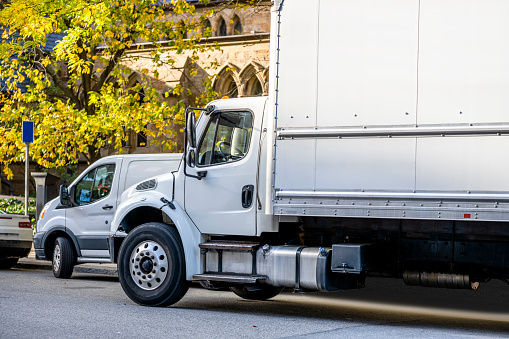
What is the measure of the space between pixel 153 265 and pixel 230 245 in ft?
3.85

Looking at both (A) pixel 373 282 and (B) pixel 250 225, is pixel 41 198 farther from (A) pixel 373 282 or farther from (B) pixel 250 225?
(B) pixel 250 225

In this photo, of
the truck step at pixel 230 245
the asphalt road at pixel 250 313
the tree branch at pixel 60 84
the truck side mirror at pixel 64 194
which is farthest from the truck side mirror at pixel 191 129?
the tree branch at pixel 60 84

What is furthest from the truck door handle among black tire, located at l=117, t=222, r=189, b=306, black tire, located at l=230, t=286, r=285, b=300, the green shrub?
the green shrub

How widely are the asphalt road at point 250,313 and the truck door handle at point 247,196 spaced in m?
1.39

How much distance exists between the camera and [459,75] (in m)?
9.69

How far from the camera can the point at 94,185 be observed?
16703 millimetres

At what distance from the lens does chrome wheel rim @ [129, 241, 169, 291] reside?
1174cm

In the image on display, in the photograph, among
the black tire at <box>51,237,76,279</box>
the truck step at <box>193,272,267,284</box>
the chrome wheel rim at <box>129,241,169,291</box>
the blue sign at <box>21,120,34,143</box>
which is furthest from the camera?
the blue sign at <box>21,120,34,143</box>

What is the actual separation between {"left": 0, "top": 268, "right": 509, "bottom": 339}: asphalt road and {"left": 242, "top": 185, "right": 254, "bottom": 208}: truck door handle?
1.39 meters

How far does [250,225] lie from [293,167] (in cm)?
109

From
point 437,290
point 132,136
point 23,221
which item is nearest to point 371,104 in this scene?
point 437,290

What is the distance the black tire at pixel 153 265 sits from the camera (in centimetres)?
1160

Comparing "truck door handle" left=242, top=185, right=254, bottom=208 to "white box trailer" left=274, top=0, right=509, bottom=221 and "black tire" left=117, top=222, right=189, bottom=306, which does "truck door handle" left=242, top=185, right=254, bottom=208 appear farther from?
"black tire" left=117, top=222, right=189, bottom=306

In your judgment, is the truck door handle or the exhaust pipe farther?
the truck door handle
